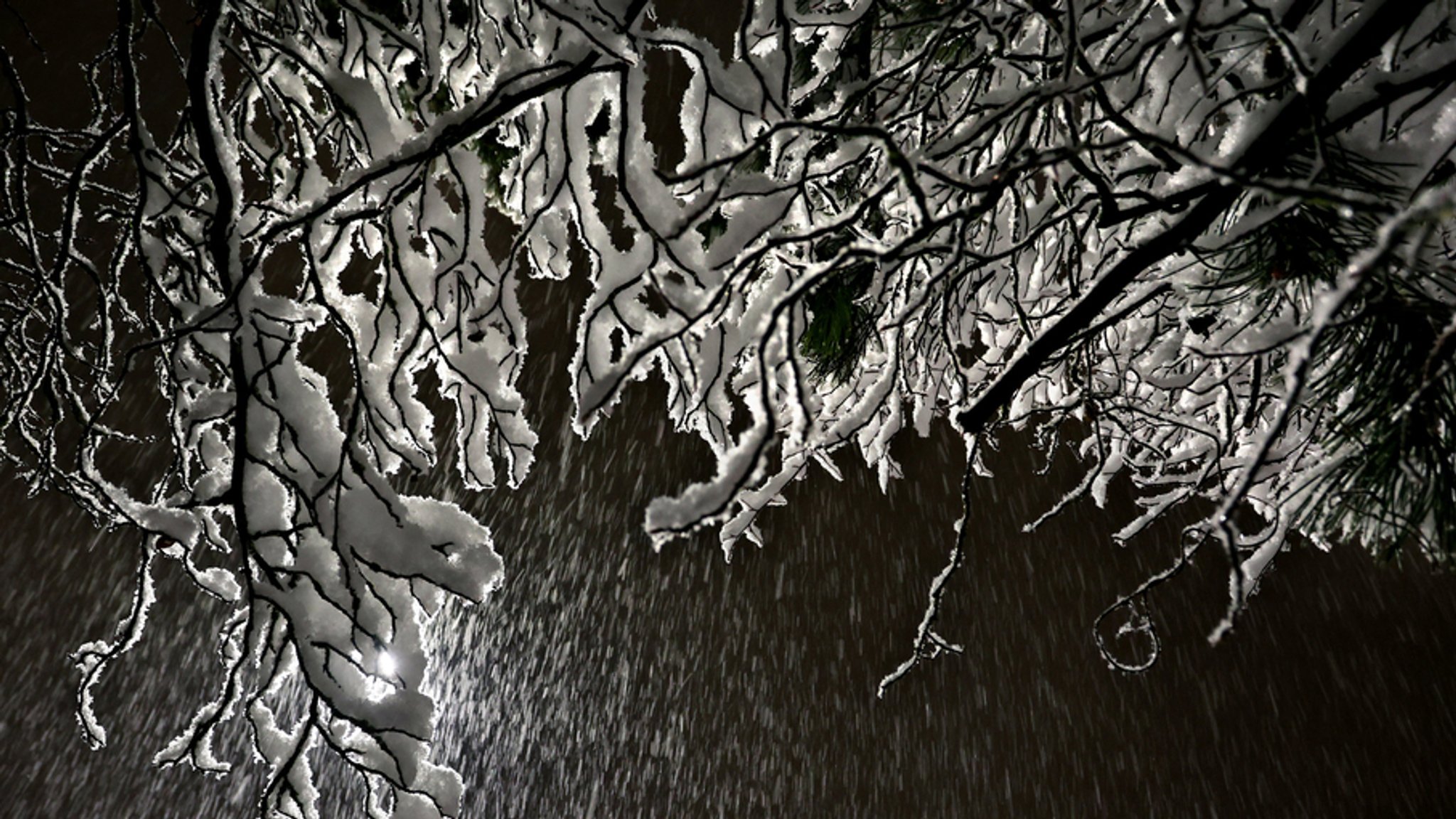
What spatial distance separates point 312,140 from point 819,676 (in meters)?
4.85

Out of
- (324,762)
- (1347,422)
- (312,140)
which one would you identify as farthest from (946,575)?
(324,762)

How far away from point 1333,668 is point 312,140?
230 inches

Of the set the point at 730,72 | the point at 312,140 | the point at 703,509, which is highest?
the point at 312,140

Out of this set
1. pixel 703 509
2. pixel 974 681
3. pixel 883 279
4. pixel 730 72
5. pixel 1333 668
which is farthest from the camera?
pixel 974 681

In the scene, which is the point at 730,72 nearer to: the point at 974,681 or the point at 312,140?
the point at 312,140

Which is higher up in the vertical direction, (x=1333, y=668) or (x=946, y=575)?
(x=1333, y=668)

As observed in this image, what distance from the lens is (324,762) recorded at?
5285 mm

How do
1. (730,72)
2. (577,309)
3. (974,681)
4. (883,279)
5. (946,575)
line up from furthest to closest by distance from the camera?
(577,309) < (974,681) < (883,279) < (946,575) < (730,72)

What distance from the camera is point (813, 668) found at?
5.50m

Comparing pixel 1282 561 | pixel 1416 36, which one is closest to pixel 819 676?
pixel 1282 561

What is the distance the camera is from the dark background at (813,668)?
4660mm

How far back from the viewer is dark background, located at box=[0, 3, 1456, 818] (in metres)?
4.66

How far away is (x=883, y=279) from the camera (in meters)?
1.35

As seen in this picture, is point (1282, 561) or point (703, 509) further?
point (1282, 561)
